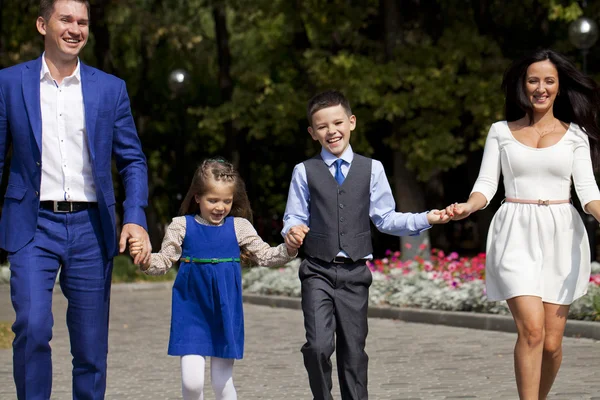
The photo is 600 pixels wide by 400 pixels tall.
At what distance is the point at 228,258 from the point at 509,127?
1.67 metres

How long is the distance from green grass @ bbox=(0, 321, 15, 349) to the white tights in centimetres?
632

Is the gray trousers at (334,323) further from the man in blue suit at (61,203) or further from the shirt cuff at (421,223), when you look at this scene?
the man in blue suit at (61,203)

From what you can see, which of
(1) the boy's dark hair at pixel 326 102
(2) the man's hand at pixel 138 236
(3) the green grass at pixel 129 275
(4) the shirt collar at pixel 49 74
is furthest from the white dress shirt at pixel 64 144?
(3) the green grass at pixel 129 275

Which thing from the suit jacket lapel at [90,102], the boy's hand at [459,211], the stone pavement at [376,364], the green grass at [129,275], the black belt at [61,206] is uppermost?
the suit jacket lapel at [90,102]

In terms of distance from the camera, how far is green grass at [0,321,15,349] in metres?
12.5

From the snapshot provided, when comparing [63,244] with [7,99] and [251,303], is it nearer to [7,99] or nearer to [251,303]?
[7,99]

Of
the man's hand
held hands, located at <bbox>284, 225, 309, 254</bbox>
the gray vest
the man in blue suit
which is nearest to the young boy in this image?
the gray vest

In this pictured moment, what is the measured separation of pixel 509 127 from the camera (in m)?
6.98

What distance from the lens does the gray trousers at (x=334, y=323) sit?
6.58 meters

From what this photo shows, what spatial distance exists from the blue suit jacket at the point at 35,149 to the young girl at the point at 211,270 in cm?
52

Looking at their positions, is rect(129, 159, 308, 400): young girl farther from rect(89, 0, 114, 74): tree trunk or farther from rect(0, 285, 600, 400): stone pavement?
rect(89, 0, 114, 74): tree trunk

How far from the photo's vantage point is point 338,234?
6.62 metres

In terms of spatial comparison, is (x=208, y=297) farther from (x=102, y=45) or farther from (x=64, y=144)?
(x=102, y=45)

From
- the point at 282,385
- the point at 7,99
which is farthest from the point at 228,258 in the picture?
the point at 282,385
